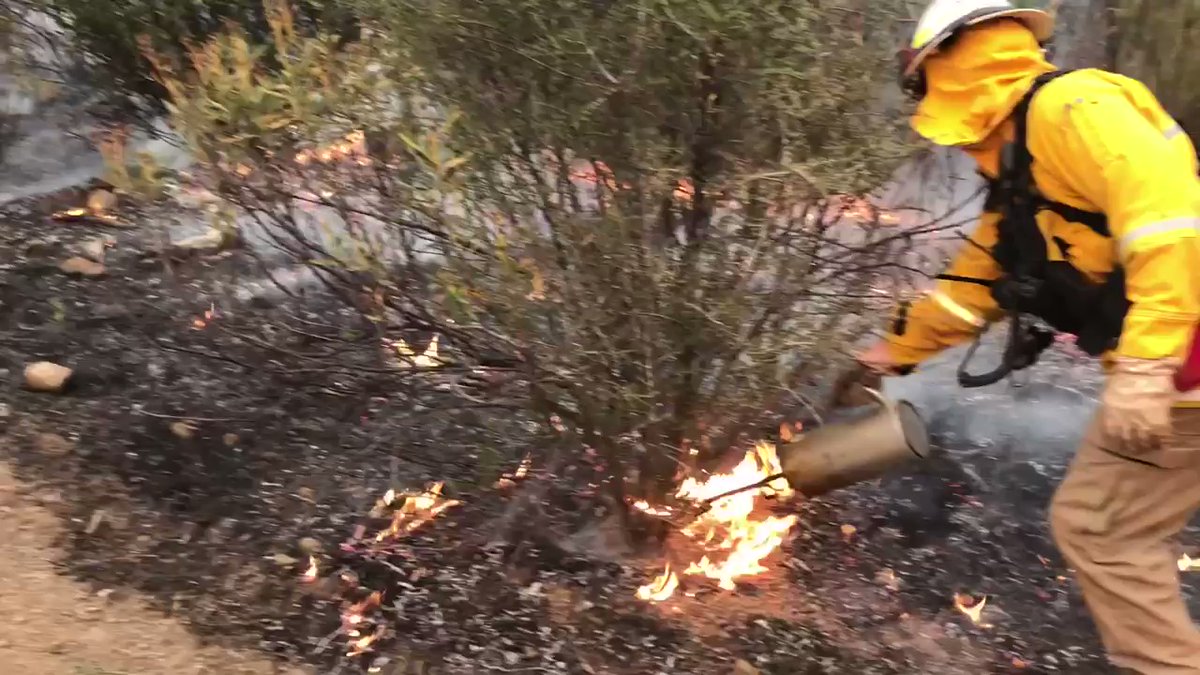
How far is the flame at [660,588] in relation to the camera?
307 cm

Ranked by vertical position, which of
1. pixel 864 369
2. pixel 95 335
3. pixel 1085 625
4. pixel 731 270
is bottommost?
pixel 1085 625

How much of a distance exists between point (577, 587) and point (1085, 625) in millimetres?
1531

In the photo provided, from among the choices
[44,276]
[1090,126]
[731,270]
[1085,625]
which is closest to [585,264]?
[731,270]

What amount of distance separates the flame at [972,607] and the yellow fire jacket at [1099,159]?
3.73ft

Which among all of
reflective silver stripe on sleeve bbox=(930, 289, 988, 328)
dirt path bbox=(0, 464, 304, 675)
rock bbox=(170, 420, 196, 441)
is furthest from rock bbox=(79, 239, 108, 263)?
reflective silver stripe on sleeve bbox=(930, 289, 988, 328)

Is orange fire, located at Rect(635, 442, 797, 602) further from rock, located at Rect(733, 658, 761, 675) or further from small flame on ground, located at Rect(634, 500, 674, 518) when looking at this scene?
rock, located at Rect(733, 658, 761, 675)

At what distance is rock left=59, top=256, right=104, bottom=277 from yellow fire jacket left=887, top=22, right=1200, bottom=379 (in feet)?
12.0

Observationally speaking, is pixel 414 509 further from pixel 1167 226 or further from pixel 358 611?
pixel 1167 226

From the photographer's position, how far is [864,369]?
3.09m

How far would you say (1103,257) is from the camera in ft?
7.88

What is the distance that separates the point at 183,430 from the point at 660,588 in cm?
179

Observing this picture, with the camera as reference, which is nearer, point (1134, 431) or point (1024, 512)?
point (1134, 431)

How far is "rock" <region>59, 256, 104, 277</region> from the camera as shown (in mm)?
4617

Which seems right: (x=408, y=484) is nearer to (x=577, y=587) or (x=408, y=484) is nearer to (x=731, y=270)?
(x=577, y=587)
